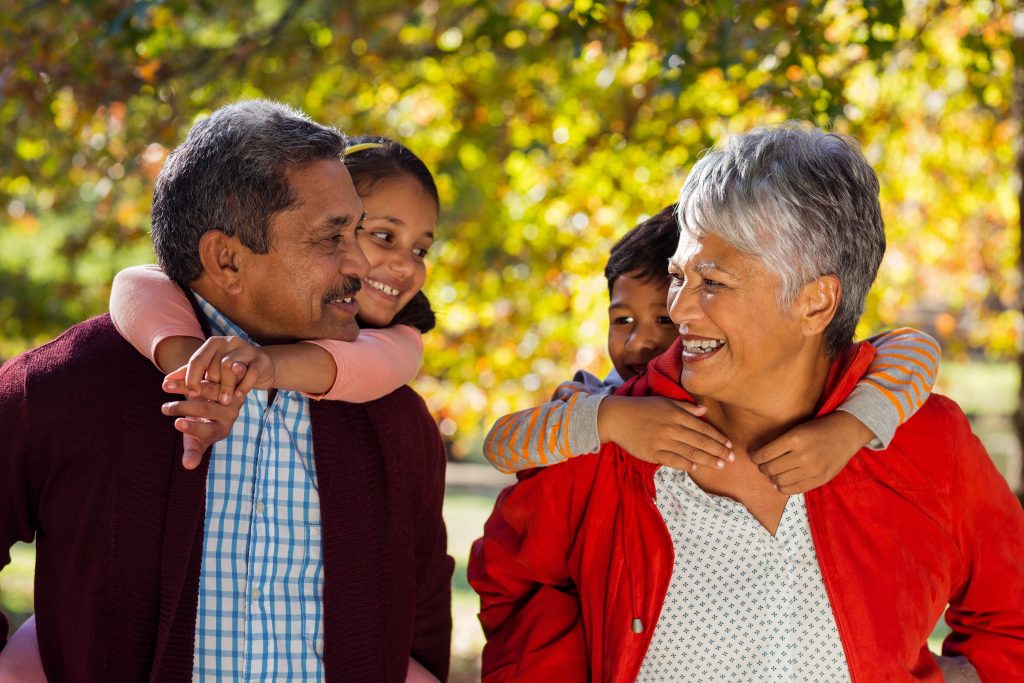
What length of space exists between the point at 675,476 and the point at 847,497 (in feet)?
1.13

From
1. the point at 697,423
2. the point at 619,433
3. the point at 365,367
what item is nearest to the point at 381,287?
the point at 365,367

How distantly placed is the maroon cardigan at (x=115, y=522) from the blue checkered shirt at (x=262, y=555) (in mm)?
41

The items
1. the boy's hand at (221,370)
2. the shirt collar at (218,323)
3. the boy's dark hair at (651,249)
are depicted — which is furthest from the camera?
the boy's dark hair at (651,249)

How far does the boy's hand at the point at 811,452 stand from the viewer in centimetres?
229

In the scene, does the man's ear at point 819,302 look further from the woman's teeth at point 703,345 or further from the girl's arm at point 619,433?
the girl's arm at point 619,433

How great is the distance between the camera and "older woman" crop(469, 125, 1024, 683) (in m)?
2.31

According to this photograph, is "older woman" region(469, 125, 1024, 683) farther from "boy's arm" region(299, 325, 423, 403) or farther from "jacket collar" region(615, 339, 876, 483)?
"boy's arm" region(299, 325, 423, 403)

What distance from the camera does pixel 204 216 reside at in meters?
2.39

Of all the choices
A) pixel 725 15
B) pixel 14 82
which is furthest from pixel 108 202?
pixel 725 15

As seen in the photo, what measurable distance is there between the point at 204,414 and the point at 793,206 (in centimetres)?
119

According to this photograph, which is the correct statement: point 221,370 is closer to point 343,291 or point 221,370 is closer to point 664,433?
point 343,291

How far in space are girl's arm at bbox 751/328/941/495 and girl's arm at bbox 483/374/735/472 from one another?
0.41ft

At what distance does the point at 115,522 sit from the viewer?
7.29 ft

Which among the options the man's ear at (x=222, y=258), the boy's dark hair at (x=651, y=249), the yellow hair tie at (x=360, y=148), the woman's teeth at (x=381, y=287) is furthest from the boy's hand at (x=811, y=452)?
the yellow hair tie at (x=360, y=148)
